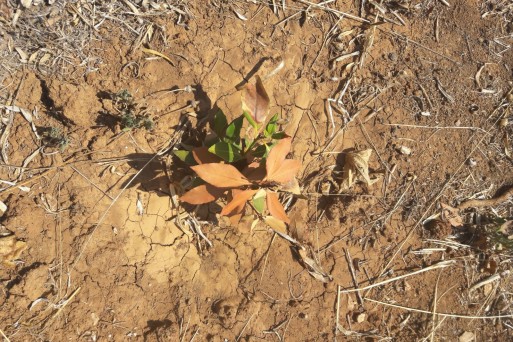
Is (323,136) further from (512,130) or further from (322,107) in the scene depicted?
(512,130)

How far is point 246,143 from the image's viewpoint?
2.66 m

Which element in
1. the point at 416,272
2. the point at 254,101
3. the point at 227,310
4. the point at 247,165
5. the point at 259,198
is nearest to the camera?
the point at 259,198

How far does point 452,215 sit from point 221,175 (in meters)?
1.98

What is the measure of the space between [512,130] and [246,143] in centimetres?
234

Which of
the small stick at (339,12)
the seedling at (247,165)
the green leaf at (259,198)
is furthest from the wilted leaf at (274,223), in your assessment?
the small stick at (339,12)

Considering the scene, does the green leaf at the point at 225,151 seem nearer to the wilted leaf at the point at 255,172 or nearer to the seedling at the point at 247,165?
the seedling at the point at 247,165

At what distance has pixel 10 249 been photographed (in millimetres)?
2564

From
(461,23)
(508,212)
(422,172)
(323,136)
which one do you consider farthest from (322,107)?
(508,212)

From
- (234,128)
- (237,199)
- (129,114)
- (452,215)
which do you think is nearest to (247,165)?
(234,128)

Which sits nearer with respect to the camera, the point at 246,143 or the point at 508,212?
the point at 246,143

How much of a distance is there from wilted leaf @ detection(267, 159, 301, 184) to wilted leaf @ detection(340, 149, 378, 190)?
0.71 metres

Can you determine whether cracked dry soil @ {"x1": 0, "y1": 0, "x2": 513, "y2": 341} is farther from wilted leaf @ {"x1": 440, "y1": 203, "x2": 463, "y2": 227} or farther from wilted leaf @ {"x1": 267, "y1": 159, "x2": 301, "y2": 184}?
wilted leaf @ {"x1": 267, "y1": 159, "x2": 301, "y2": 184}

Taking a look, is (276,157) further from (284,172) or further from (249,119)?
(249,119)

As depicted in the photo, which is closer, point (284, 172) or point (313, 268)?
point (284, 172)
